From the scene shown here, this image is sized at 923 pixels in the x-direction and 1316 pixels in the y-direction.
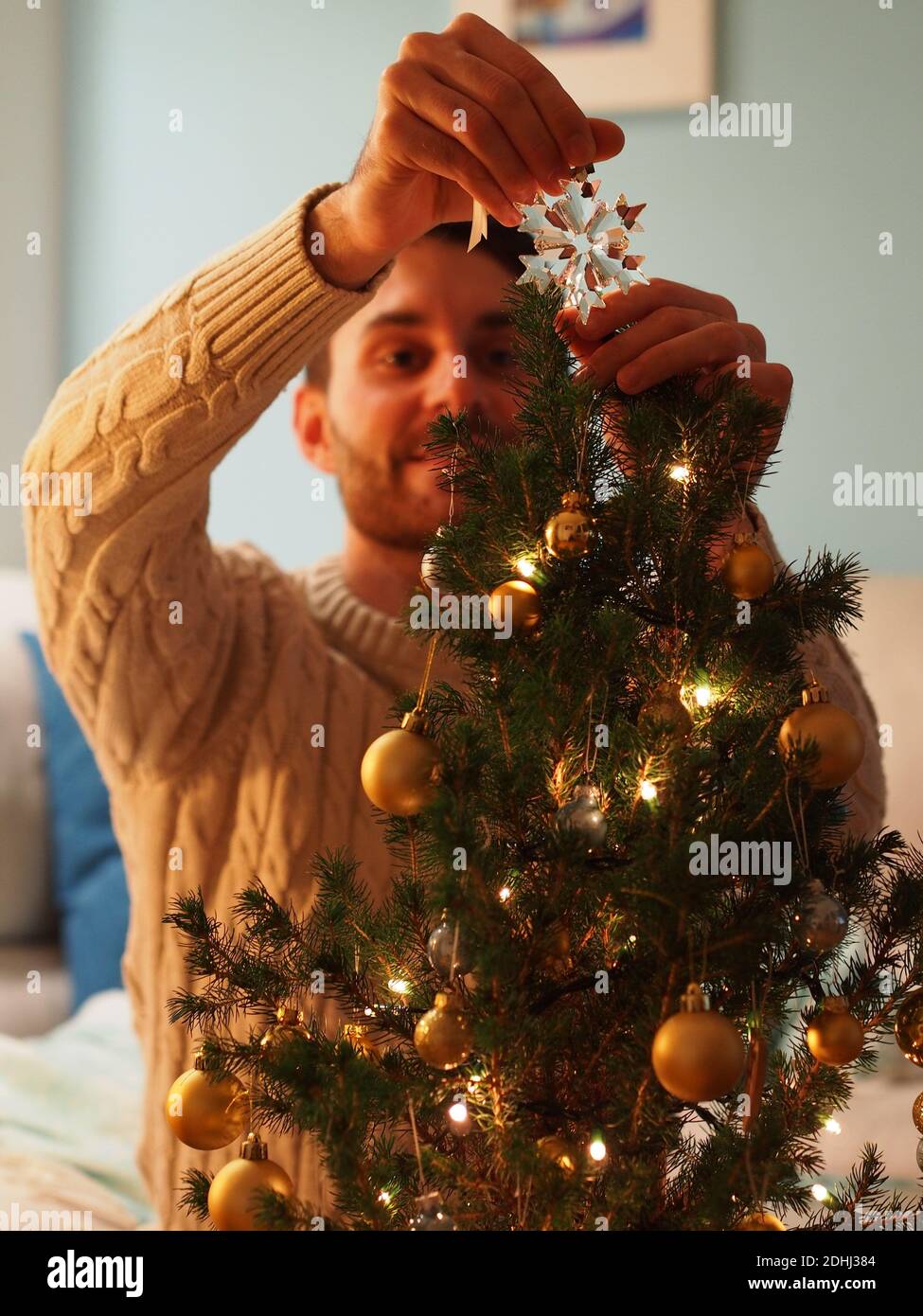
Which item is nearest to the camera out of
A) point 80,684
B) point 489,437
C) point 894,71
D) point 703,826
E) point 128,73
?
point 703,826

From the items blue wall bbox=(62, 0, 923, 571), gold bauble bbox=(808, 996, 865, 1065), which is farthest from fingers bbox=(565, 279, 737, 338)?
blue wall bbox=(62, 0, 923, 571)

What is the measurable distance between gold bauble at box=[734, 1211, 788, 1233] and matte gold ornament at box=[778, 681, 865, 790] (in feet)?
0.55

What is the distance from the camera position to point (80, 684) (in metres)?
0.99

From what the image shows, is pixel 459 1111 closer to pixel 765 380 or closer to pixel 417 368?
pixel 765 380

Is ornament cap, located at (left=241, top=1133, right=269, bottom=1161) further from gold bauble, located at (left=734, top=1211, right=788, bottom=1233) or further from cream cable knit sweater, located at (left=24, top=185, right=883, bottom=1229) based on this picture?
cream cable knit sweater, located at (left=24, top=185, right=883, bottom=1229)

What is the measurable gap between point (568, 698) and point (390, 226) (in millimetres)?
346

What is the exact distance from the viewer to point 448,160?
0.62 meters

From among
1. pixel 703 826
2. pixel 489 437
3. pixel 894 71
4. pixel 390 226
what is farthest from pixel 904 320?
pixel 703 826

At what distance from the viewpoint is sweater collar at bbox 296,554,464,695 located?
1165 mm

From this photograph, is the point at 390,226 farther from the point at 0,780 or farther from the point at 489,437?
the point at 0,780
